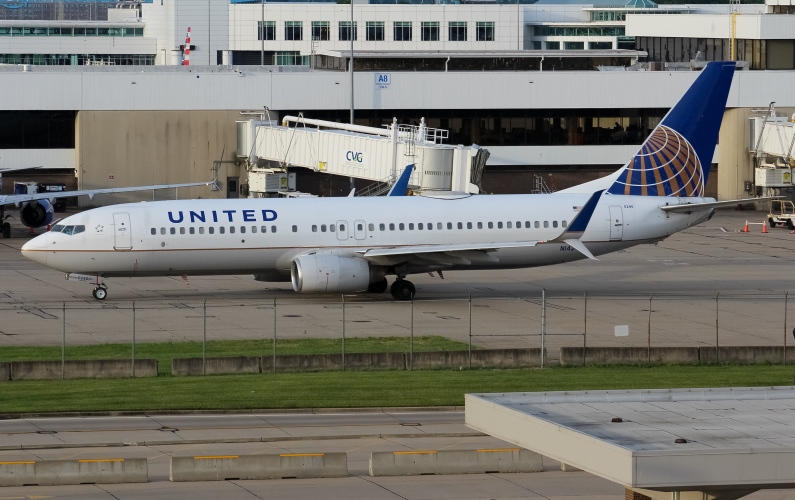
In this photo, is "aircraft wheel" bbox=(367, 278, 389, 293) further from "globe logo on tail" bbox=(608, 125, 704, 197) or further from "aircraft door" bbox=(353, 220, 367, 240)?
"globe logo on tail" bbox=(608, 125, 704, 197)

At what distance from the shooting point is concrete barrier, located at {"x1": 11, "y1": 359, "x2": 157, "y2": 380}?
33812 millimetres

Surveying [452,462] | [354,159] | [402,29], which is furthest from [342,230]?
[402,29]

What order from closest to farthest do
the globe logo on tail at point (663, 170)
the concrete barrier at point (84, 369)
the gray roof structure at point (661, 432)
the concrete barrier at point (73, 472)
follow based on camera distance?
1. the gray roof structure at point (661, 432)
2. the concrete barrier at point (73, 472)
3. the concrete barrier at point (84, 369)
4. the globe logo on tail at point (663, 170)

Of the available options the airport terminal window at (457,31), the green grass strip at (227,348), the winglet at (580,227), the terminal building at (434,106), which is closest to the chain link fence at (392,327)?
the green grass strip at (227,348)

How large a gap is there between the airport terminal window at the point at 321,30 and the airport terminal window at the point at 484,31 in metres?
15.2

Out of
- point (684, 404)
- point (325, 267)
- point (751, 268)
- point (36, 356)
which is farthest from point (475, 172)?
point (684, 404)

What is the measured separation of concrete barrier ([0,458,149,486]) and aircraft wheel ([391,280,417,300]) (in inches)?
892

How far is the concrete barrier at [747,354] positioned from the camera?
36.6 m

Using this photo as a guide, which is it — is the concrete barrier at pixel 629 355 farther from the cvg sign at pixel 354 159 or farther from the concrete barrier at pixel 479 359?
the cvg sign at pixel 354 159

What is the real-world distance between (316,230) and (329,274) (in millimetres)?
2154

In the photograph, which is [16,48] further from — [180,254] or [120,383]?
[120,383]

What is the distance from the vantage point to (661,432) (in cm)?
1791

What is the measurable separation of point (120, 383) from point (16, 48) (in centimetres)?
13802

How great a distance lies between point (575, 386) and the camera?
3250cm
